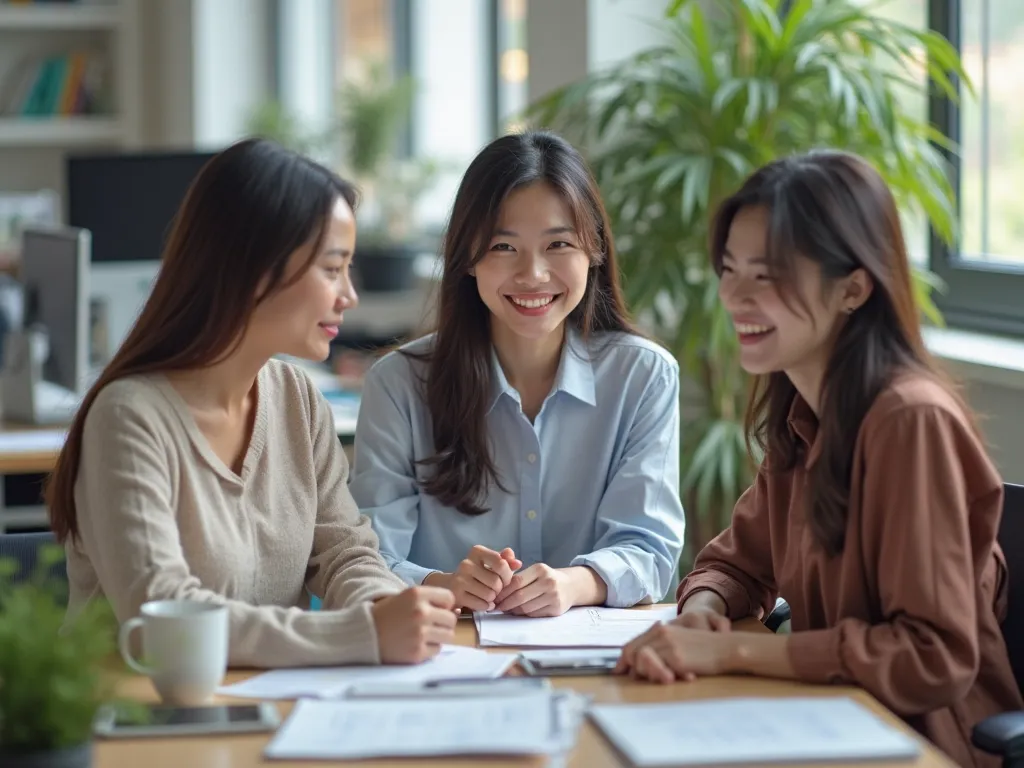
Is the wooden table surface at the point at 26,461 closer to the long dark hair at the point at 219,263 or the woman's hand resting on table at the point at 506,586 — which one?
the long dark hair at the point at 219,263

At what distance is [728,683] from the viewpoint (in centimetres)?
151

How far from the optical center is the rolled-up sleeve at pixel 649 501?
6.54ft

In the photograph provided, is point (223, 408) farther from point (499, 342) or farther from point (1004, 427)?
point (1004, 427)

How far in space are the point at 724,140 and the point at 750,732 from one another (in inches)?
76.1

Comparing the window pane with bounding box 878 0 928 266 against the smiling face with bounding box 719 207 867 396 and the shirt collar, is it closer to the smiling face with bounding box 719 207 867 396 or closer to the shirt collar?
the shirt collar

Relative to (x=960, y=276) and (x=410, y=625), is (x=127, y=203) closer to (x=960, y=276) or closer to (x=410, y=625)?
(x=960, y=276)

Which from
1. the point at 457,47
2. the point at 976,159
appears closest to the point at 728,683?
the point at 976,159

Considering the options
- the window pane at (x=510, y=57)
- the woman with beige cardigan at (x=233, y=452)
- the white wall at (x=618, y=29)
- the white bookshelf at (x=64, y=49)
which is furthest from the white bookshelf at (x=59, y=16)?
the woman with beige cardigan at (x=233, y=452)

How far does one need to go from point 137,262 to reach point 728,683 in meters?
2.83

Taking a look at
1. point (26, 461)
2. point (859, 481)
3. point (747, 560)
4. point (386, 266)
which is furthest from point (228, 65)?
point (859, 481)

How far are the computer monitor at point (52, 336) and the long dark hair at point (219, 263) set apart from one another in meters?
1.80

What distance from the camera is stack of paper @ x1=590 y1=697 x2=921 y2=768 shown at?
1239mm

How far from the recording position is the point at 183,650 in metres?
1.39

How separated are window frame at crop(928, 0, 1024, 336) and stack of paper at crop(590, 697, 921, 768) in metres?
1.84
